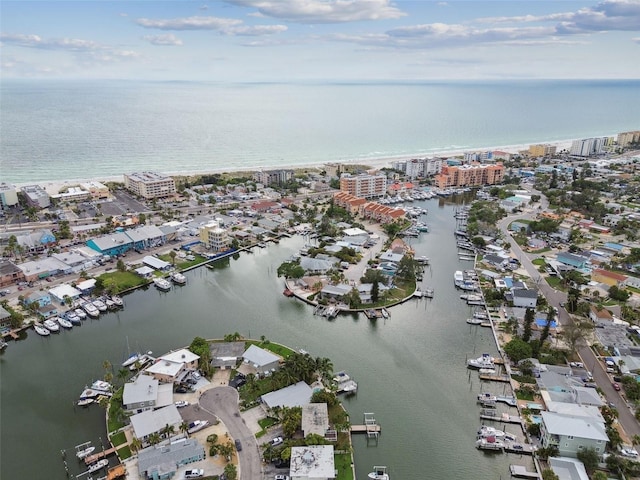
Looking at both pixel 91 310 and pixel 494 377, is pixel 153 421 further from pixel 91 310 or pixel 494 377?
pixel 494 377

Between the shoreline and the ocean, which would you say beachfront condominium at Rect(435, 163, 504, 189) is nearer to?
the shoreline

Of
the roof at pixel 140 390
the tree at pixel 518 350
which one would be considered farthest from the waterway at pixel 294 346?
the tree at pixel 518 350

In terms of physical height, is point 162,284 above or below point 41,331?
above

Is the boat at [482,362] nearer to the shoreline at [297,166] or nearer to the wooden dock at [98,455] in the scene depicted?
the wooden dock at [98,455]

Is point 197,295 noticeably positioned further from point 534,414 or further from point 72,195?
point 72,195

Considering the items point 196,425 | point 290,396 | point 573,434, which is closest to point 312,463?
point 290,396

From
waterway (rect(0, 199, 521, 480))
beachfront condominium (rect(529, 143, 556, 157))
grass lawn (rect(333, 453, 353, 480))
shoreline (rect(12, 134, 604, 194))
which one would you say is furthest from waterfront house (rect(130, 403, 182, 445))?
beachfront condominium (rect(529, 143, 556, 157))
